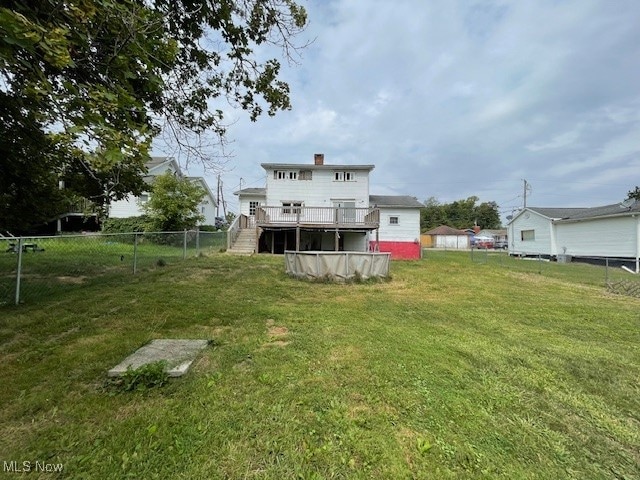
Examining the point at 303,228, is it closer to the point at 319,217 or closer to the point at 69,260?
the point at 319,217

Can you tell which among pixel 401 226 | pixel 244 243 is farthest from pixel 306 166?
pixel 401 226

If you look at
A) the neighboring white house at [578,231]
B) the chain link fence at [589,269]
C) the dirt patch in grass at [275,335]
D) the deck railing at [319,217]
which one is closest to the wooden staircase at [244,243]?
the deck railing at [319,217]

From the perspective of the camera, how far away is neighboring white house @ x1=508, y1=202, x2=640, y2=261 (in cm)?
1972

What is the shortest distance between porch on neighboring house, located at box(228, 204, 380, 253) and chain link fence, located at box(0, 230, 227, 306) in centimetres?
593

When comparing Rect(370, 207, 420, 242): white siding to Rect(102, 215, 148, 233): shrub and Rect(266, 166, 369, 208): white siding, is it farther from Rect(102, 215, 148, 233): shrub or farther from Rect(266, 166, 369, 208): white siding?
Rect(102, 215, 148, 233): shrub

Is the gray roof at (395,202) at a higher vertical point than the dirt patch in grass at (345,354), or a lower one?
higher

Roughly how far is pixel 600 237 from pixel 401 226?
12935mm

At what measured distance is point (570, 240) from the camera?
24.3m

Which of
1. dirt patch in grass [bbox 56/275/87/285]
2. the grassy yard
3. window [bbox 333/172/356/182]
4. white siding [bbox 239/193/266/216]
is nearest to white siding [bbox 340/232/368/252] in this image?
window [bbox 333/172/356/182]

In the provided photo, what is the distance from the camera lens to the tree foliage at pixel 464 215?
69500 millimetres

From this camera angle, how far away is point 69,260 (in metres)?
8.77

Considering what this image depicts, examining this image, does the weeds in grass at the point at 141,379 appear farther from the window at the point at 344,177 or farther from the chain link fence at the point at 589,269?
the window at the point at 344,177

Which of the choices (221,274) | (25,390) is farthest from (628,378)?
(221,274)

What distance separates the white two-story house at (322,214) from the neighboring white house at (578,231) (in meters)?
11.7
